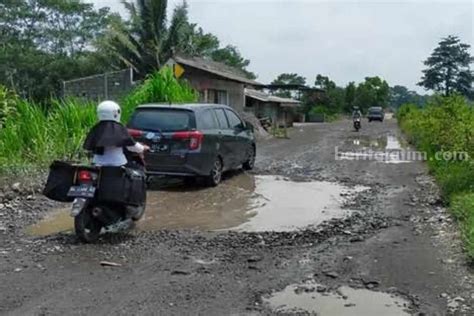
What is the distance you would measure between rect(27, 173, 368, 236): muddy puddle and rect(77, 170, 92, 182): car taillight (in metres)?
1.07

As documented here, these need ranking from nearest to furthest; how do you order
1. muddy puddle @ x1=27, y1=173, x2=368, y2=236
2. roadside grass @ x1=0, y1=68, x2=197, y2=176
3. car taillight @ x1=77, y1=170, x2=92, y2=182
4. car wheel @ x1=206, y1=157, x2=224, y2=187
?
car taillight @ x1=77, y1=170, x2=92, y2=182, muddy puddle @ x1=27, y1=173, x2=368, y2=236, roadside grass @ x1=0, y1=68, x2=197, y2=176, car wheel @ x1=206, y1=157, x2=224, y2=187

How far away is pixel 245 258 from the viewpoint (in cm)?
660

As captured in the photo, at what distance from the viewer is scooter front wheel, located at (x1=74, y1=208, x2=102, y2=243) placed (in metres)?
7.13

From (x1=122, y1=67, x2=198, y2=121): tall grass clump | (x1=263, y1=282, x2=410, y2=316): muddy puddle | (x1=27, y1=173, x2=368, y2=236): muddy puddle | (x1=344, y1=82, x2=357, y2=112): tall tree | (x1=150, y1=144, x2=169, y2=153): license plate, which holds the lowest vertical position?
(x1=263, y1=282, x2=410, y2=316): muddy puddle

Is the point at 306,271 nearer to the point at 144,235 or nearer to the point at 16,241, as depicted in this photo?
the point at 144,235

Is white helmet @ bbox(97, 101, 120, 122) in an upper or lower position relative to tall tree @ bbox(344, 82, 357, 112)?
lower

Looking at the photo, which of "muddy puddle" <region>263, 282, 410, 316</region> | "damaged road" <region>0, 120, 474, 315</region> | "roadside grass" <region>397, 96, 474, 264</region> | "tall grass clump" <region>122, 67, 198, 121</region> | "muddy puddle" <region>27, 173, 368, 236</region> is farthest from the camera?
"tall grass clump" <region>122, 67, 198, 121</region>

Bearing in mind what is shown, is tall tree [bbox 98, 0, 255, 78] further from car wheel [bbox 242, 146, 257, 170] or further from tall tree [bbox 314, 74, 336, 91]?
tall tree [bbox 314, 74, 336, 91]

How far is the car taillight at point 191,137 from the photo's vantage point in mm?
11141

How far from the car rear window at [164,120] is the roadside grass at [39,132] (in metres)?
1.71

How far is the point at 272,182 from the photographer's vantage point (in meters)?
12.9

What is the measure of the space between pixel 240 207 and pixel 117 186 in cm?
304

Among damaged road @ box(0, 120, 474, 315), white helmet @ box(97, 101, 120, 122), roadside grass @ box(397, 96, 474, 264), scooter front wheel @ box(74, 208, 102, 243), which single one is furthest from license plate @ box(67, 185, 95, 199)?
roadside grass @ box(397, 96, 474, 264)

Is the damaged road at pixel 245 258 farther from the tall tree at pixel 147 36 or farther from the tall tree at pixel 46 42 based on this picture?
the tall tree at pixel 46 42
